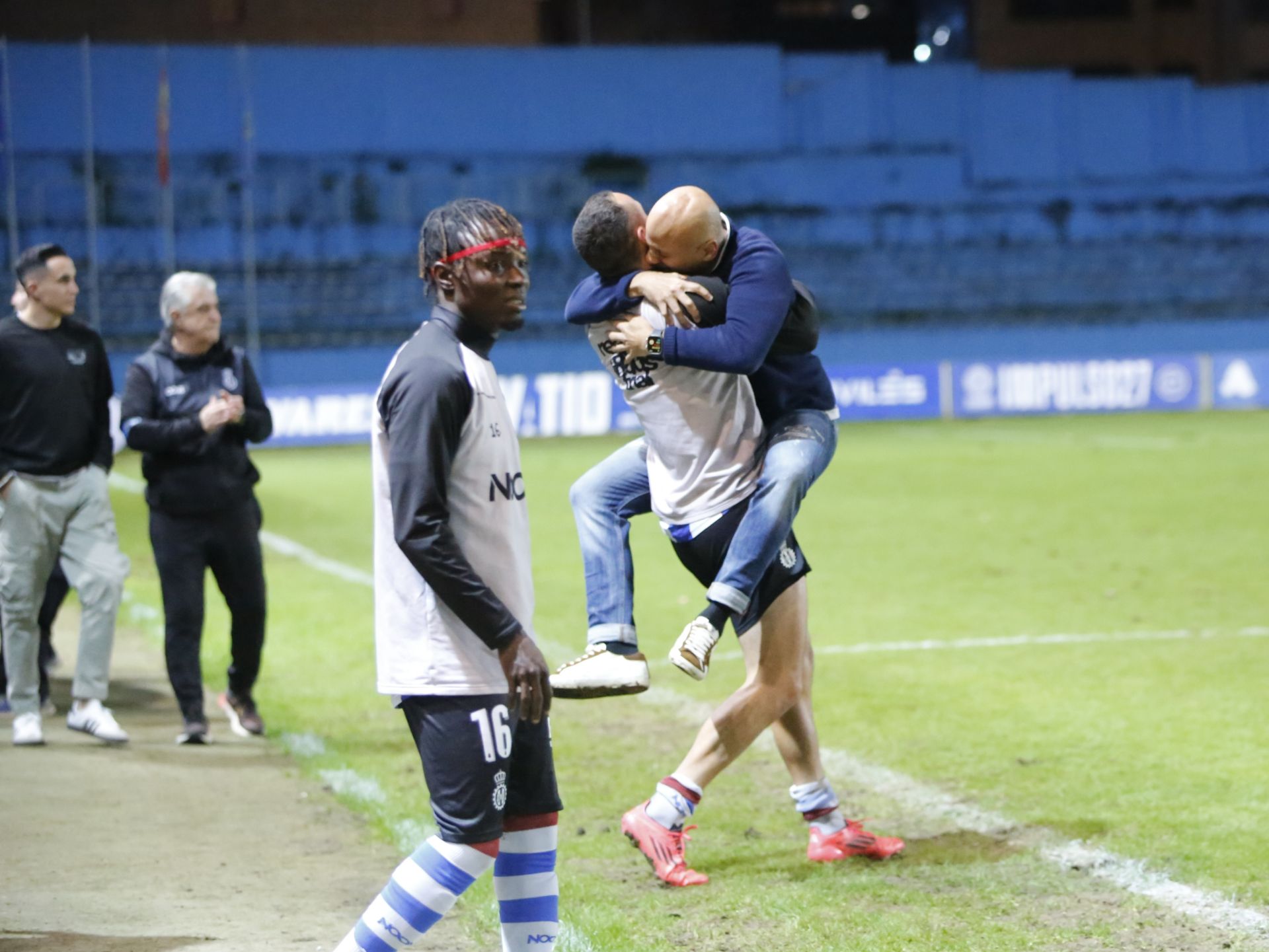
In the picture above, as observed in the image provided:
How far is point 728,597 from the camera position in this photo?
Result: 4543mm

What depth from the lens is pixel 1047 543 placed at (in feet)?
44.0

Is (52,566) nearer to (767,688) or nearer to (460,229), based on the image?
(767,688)

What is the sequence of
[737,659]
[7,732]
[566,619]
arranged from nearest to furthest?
[7,732]
[737,659]
[566,619]

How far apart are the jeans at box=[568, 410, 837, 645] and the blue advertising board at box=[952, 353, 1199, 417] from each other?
26.3m

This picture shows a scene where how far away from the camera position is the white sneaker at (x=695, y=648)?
4.39 meters

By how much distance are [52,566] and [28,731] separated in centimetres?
74

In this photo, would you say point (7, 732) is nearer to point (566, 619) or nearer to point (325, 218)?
point (566, 619)

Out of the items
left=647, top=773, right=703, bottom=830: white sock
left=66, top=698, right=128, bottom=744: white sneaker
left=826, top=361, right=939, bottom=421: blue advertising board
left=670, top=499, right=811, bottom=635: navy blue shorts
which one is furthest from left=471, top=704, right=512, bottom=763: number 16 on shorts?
left=826, top=361, right=939, bottom=421: blue advertising board

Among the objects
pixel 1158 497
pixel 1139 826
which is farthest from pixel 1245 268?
pixel 1139 826

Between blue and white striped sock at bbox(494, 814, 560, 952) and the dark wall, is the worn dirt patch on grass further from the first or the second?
the dark wall

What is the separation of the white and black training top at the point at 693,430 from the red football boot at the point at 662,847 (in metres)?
0.99

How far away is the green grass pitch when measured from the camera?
4.77 meters

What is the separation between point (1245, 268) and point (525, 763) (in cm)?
3939

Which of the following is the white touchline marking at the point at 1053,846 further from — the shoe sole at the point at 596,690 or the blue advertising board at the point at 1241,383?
the blue advertising board at the point at 1241,383
